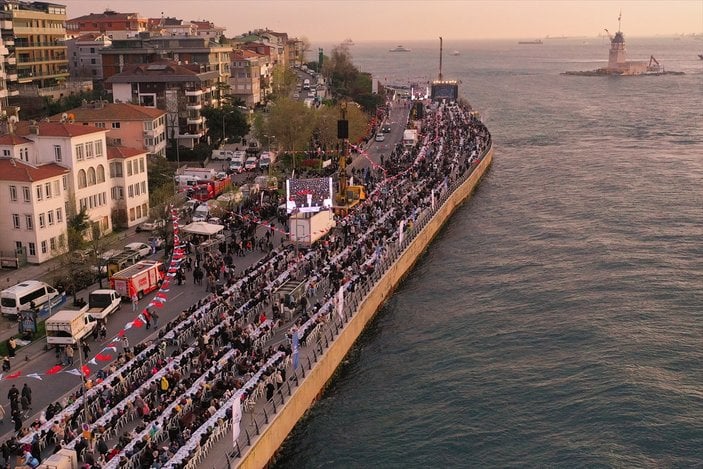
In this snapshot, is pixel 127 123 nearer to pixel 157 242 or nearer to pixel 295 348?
pixel 157 242

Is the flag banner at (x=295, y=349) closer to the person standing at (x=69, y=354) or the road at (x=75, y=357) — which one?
the road at (x=75, y=357)

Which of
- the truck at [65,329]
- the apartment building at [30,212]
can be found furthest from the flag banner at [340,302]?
the apartment building at [30,212]

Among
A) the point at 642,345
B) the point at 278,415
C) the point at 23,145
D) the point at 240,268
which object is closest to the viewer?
the point at 278,415

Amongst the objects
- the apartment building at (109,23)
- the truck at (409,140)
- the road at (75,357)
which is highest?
the apartment building at (109,23)

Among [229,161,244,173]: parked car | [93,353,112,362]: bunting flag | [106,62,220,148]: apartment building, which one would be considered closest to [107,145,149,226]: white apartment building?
[229,161,244,173]: parked car

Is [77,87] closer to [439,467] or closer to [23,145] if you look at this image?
[23,145]

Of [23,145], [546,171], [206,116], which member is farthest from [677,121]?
[23,145]
